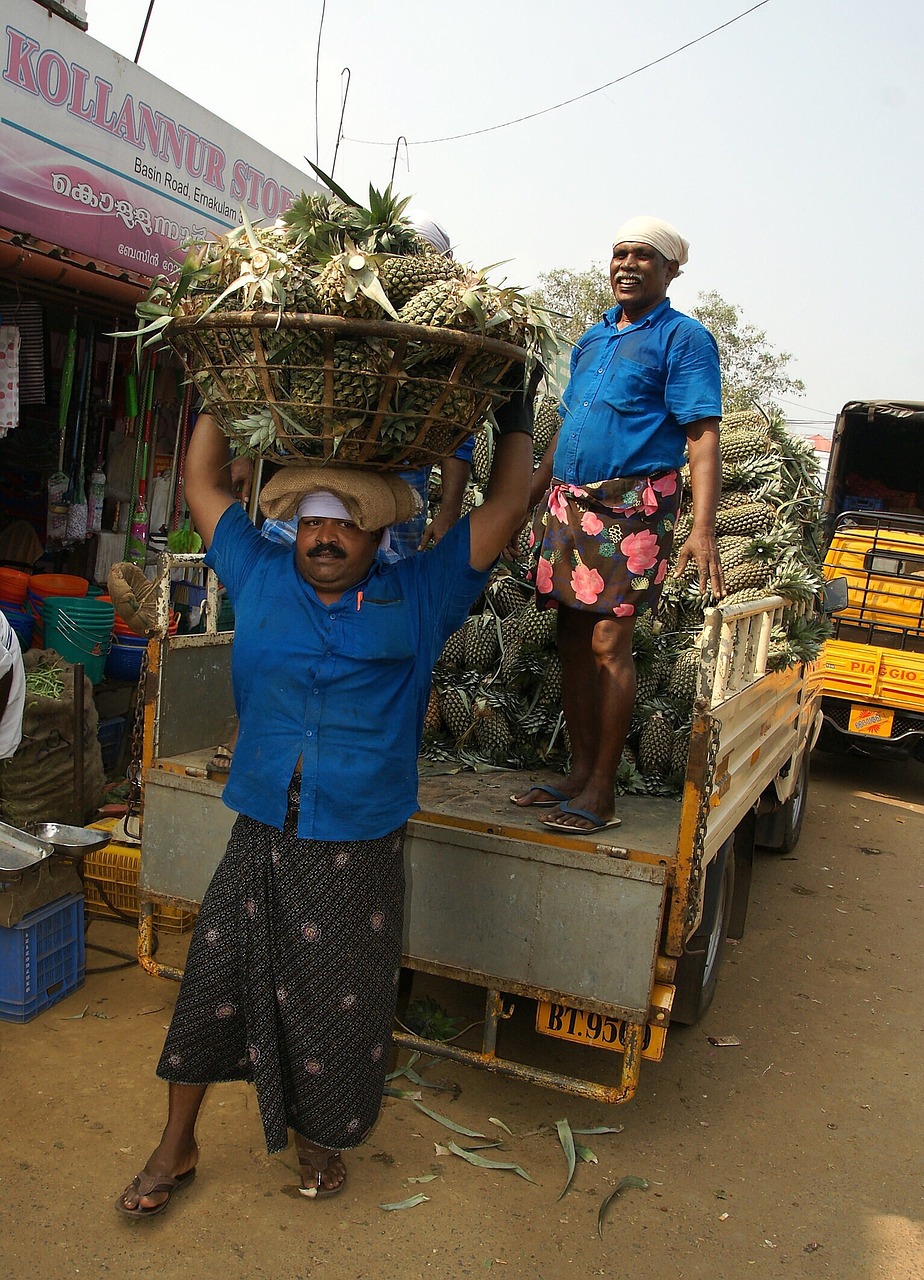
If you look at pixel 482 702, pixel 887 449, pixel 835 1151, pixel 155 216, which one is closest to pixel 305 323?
pixel 482 702

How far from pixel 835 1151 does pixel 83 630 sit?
14.8 feet

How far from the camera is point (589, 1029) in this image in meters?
2.98

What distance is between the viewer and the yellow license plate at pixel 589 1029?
116 inches

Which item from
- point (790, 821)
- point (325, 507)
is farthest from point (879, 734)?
point (325, 507)

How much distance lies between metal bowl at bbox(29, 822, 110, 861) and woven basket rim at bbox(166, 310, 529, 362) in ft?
7.84

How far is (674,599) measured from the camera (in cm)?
482

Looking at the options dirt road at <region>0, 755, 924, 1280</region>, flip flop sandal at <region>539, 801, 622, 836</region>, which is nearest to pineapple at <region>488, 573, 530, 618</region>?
flip flop sandal at <region>539, 801, 622, 836</region>

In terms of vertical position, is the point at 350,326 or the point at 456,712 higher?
the point at 350,326

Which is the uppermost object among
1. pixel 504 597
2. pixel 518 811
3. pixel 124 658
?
pixel 504 597

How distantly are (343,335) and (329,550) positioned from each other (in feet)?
2.03

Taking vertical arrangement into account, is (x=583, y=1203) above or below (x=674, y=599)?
below

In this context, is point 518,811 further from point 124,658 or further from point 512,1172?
point 124,658

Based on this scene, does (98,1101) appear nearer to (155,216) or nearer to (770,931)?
(770,931)

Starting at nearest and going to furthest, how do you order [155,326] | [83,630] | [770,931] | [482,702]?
[155,326] < [482,702] < [770,931] < [83,630]
